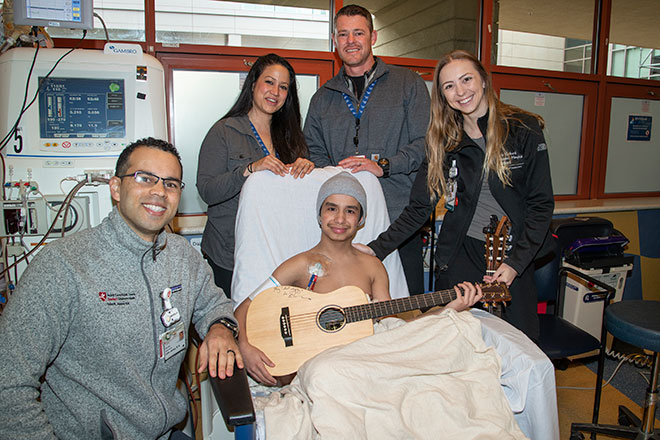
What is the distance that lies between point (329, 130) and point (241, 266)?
871 mm

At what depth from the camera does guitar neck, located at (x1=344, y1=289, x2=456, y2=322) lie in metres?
1.69

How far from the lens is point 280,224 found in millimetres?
1963

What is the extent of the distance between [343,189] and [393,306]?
49cm

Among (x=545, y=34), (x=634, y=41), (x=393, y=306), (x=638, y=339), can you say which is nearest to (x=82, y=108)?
(x=393, y=306)

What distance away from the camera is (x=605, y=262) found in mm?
3148

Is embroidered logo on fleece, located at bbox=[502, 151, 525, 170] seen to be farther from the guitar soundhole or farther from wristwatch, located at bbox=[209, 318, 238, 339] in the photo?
wristwatch, located at bbox=[209, 318, 238, 339]

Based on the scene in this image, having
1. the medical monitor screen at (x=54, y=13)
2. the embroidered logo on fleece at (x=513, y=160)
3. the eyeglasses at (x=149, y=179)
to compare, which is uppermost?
the medical monitor screen at (x=54, y=13)

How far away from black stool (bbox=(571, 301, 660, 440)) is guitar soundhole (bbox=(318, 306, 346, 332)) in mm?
1348

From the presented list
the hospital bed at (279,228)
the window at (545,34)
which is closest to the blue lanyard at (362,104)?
the hospital bed at (279,228)

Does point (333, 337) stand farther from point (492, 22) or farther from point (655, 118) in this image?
point (655, 118)

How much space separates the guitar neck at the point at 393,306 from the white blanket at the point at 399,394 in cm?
27

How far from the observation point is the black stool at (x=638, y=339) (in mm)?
2012

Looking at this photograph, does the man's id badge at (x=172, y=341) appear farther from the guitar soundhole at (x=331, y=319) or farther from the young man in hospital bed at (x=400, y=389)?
the guitar soundhole at (x=331, y=319)

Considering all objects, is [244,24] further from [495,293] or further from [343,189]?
[495,293]
